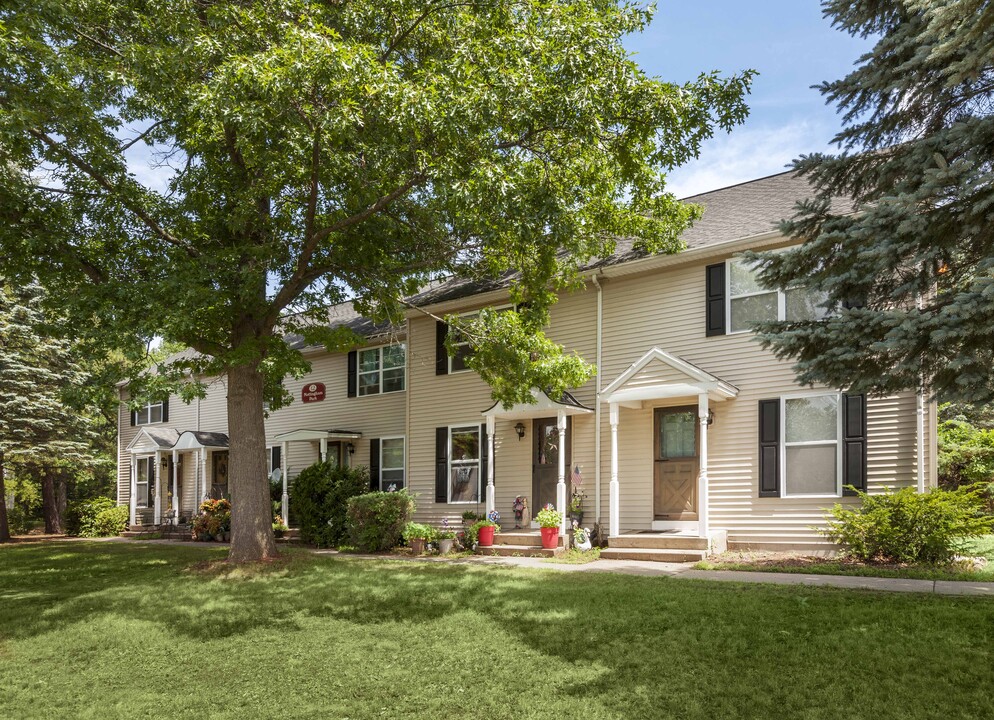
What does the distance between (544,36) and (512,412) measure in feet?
23.5

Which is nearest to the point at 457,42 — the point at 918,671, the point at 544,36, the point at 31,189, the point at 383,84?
the point at 544,36

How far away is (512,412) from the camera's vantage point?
49.4 ft

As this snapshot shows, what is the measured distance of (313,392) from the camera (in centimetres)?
2102

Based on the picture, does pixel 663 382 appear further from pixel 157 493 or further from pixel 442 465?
pixel 157 493

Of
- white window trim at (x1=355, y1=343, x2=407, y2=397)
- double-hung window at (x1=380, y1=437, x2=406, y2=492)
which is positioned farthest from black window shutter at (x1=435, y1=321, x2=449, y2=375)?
double-hung window at (x1=380, y1=437, x2=406, y2=492)

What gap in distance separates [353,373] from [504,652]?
13893 millimetres

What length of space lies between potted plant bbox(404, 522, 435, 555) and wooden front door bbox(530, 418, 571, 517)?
217 cm

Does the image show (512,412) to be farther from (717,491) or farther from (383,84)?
(383,84)

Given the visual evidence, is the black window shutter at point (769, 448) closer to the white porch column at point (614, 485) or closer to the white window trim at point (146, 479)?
the white porch column at point (614, 485)

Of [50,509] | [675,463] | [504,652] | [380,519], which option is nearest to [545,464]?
[675,463]

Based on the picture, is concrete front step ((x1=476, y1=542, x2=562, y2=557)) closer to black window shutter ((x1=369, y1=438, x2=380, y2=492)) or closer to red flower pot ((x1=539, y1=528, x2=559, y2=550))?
red flower pot ((x1=539, y1=528, x2=559, y2=550))

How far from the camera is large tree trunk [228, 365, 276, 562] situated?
12586 millimetres

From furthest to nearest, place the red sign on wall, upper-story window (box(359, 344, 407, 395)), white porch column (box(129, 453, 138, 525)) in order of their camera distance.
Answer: white porch column (box(129, 453, 138, 525)) → the red sign on wall → upper-story window (box(359, 344, 407, 395))

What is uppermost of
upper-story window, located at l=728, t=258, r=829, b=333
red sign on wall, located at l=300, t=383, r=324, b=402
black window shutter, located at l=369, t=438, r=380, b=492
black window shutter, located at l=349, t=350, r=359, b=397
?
upper-story window, located at l=728, t=258, r=829, b=333
